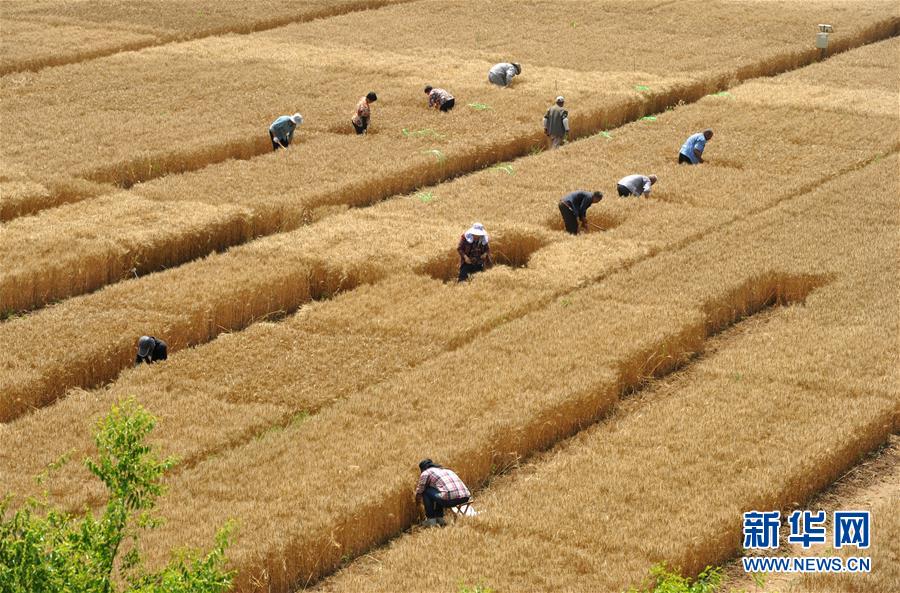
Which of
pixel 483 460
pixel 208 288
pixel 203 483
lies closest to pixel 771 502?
pixel 483 460

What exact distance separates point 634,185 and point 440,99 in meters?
9.94

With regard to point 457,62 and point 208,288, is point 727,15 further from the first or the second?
point 208,288

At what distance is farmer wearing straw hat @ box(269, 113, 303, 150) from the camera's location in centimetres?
3453

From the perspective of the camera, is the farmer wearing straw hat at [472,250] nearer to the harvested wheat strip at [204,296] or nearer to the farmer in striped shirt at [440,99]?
the harvested wheat strip at [204,296]

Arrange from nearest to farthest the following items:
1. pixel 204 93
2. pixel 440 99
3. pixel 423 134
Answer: pixel 423 134 < pixel 440 99 < pixel 204 93

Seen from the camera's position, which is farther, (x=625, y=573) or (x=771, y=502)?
(x=771, y=502)

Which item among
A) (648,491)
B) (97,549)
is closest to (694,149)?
(648,491)

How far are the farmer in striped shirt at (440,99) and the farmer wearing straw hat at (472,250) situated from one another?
13337 mm

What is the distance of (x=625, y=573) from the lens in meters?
14.7

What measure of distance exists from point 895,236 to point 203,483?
16281 millimetres

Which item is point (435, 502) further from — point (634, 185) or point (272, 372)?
point (634, 185)

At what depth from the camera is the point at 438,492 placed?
1623cm

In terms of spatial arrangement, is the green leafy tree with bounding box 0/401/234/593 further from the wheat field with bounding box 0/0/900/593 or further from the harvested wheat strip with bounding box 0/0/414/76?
the harvested wheat strip with bounding box 0/0/414/76

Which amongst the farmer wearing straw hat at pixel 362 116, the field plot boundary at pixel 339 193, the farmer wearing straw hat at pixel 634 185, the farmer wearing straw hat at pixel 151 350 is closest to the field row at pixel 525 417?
the farmer wearing straw hat at pixel 151 350
